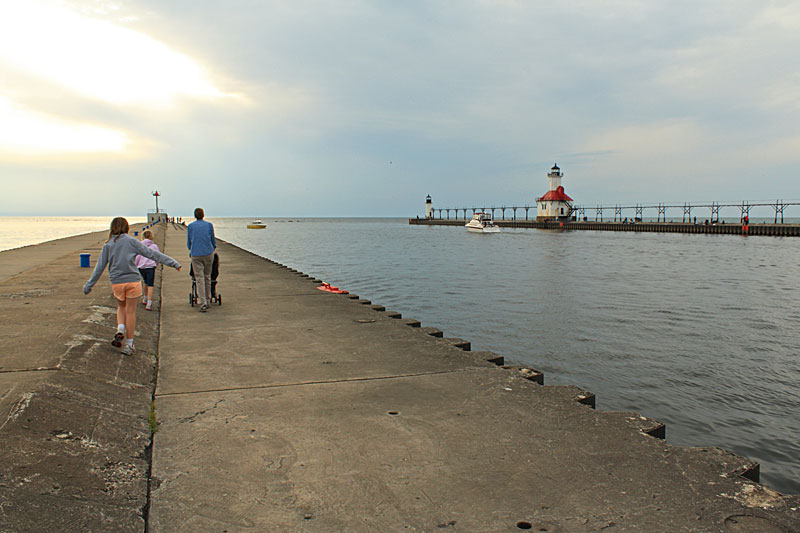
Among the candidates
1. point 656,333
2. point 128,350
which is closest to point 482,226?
point 656,333

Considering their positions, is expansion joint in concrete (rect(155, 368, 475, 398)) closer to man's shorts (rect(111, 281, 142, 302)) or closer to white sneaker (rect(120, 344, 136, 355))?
white sneaker (rect(120, 344, 136, 355))

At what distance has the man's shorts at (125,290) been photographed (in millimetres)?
6125

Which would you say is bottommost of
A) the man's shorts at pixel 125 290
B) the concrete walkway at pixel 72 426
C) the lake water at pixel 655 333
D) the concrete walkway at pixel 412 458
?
the lake water at pixel 655 333

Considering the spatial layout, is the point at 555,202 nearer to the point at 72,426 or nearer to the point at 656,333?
the point at 656,333

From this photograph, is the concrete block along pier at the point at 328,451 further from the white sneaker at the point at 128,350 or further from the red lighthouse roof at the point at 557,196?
the red lighthouse roof at the point at 557,196

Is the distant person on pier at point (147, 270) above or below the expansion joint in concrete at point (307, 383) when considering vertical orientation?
above

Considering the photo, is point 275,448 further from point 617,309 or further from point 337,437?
point 617,309

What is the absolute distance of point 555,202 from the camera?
107250 mm

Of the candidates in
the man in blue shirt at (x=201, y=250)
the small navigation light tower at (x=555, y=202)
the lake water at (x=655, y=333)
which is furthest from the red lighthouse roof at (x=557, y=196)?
the man in blue shirt at (x=201, y=250)

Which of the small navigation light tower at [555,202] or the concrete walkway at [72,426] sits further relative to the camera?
the small navigation light tower at [555,202]

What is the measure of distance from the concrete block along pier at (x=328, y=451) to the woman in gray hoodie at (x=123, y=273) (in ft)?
A: 1.04

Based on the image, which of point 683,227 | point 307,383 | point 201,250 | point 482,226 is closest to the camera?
point 307,383

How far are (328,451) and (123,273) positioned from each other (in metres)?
3.71

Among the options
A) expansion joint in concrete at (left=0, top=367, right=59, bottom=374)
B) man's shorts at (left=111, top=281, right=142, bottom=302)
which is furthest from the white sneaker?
expansion joint in concrete at (left=0, top=367, right=59, bottom=374)
